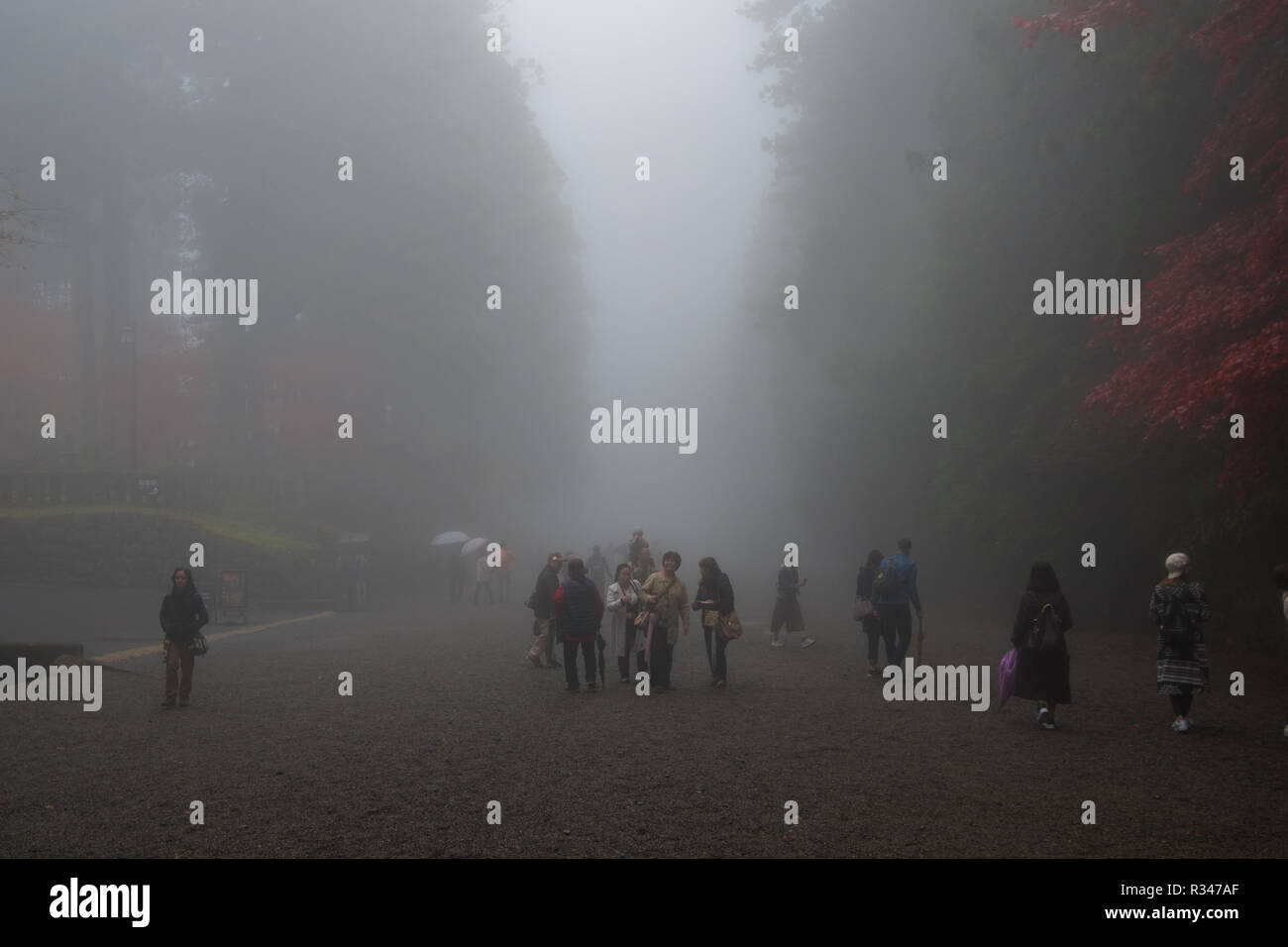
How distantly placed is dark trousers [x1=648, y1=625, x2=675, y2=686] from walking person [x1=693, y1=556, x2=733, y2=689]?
55cm

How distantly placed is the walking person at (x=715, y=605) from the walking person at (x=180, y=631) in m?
6.02

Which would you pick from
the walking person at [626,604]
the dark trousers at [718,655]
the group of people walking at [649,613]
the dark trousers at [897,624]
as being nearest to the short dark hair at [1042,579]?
the dark trousers at [897,624]

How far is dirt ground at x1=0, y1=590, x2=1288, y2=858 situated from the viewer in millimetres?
7707

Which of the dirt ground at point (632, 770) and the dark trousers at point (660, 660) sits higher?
the dark trousers at point (660, 660)

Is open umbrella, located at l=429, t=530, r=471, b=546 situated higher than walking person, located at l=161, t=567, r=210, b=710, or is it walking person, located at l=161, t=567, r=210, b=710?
open umbrella, located at l=429, t=530, r=471, b=546

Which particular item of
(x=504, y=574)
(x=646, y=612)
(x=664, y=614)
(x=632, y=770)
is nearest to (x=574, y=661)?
(x=646, y=612)

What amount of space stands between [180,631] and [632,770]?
6521 mm

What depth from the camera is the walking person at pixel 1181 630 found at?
449 inches

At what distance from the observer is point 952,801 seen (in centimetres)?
878

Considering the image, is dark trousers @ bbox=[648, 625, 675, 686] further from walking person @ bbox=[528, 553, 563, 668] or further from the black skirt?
the black skirt

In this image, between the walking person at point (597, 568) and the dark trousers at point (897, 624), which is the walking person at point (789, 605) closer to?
the dark trousers at point (897, 624)

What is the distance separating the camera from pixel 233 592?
2459 centimetres

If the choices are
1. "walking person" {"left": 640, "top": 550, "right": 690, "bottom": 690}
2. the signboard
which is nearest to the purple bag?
"walking person" {"left": 640, "top": 550, "right": 690, "bottom": 690}
